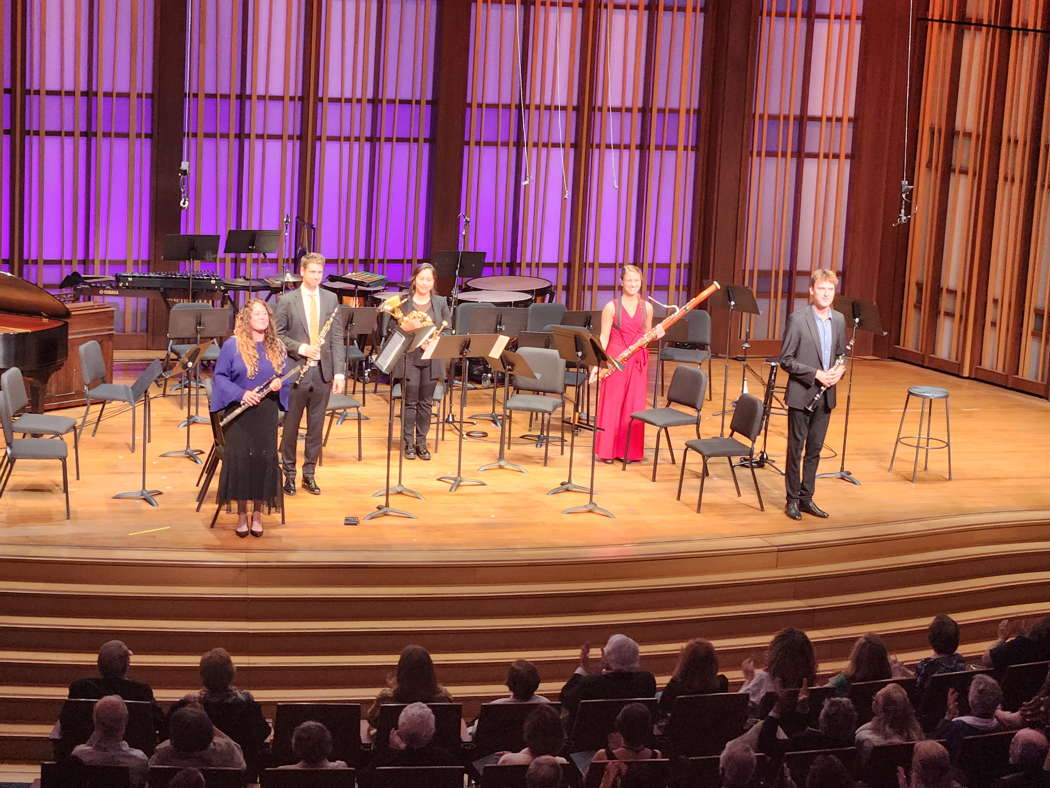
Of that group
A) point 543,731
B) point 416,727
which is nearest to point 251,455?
point 416,727

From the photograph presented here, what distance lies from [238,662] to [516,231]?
280 inches

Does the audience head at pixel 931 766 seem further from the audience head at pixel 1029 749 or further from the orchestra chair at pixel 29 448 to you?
the orchestra chair at pixel 29 448

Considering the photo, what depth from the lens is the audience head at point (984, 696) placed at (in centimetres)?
489

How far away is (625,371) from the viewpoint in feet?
28.0

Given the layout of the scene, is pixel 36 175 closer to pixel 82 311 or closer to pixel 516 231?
pixel 82 311

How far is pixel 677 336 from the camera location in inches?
407

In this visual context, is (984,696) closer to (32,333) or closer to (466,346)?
(466,346)

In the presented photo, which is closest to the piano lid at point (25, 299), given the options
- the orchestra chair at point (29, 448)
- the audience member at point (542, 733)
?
the orchestra chair at point (29, 448)

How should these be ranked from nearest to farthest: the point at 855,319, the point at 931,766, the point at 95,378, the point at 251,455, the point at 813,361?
the point at 931,766, the point at 251,455, the point at 813,361, the point at 95,378, the point at 855,319

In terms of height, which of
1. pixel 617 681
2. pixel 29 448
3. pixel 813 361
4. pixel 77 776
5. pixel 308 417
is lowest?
pixel 77 776

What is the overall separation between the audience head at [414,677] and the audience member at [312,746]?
0.56m

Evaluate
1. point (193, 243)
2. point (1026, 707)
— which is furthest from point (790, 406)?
point (193, 243)

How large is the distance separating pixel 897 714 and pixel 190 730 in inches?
92.4

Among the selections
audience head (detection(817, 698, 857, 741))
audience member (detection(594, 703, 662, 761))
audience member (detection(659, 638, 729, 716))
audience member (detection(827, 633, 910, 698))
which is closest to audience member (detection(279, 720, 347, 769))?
audience member (detection(594, 703, 662, 761))
